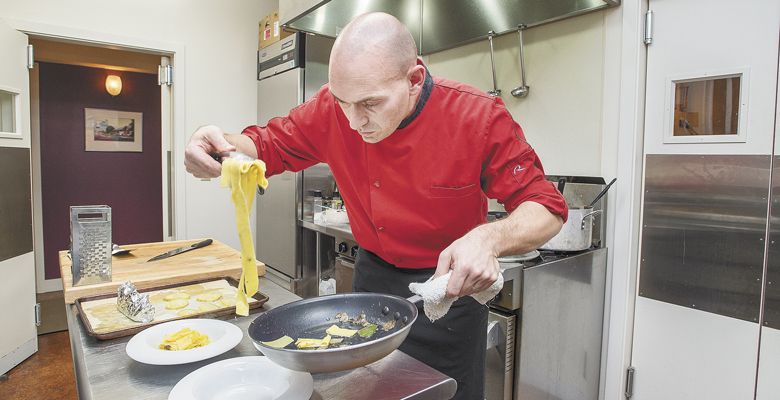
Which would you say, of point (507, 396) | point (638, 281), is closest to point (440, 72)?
point (638, 281)

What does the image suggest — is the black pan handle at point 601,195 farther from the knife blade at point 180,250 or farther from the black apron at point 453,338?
the knife blade at point 180,250

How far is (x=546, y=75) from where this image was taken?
7.82ft

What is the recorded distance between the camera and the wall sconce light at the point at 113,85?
5.10m

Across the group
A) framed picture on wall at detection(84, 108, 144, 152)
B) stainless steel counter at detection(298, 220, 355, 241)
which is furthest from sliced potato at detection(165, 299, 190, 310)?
framed picture on wall at detection(84, 108, 144, 152)

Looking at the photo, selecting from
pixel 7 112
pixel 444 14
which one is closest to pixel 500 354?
pixel 444 14

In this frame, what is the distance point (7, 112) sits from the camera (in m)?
2.94

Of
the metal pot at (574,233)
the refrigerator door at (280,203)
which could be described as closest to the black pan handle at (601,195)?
the metal pot at (574,233)

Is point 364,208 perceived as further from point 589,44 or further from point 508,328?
point 589,44

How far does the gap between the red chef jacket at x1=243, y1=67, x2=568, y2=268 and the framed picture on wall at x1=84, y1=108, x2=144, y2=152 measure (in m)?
4.60

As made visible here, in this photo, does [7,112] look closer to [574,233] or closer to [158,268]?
[158,268]

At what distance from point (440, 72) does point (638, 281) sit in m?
1.68

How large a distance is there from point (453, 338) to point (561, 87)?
1.52 m

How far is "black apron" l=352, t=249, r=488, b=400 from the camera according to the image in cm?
138

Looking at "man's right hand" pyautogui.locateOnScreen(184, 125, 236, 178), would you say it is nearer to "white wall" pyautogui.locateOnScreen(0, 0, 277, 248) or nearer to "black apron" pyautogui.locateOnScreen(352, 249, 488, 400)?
"black apron" pyautogui.locateOnScreen(352, 249, 488, 400)
